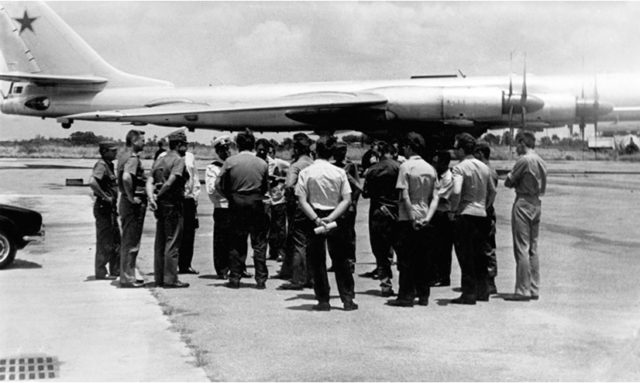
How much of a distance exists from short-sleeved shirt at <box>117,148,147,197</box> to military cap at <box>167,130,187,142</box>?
49cm

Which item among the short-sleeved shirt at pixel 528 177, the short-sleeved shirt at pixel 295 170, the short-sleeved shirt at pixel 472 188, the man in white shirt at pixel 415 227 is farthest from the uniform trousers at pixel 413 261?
the short-sleeved shirt at pixel 295 170

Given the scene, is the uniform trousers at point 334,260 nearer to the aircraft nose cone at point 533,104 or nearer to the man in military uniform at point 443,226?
the man in military uniform at point 443,226

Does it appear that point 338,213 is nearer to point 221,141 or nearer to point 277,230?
point 221,141

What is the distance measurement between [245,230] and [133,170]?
155 cm

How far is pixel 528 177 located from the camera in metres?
8.44

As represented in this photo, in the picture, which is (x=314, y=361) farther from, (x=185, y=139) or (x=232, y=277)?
(x=185, y=139)

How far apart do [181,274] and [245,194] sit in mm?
1943

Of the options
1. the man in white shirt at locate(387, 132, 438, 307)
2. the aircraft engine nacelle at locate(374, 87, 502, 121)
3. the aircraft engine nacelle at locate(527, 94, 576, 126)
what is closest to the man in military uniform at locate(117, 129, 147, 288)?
the man in white shirt at locate(387, 132, 438, 307)

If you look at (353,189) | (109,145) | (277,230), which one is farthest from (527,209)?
(109,145)

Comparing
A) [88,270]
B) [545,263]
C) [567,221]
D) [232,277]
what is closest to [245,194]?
[232,277]

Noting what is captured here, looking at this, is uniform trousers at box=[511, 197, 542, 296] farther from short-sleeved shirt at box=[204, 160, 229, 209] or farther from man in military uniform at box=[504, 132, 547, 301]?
short-sleeved shirt at box=[204, 160, 229, 209]

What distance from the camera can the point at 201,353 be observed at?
5.89 m

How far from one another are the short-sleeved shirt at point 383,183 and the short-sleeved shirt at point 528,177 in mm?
1318

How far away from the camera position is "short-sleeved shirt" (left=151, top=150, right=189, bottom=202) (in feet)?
29.2
